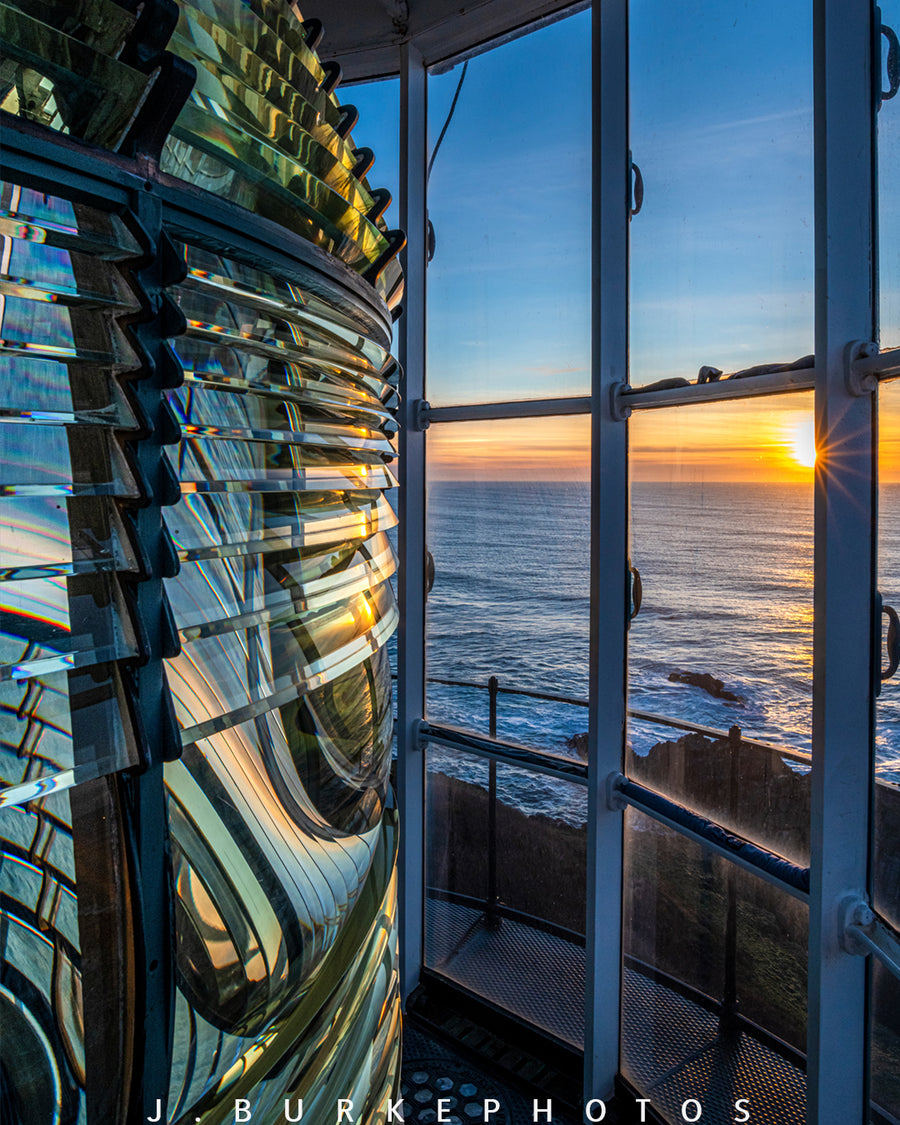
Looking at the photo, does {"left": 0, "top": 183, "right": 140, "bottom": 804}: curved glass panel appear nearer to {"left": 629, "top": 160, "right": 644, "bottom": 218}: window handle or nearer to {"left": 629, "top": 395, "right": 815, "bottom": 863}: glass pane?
{"left": 629, "top": 395, "right": 815, "bottom": 863}: glass pane

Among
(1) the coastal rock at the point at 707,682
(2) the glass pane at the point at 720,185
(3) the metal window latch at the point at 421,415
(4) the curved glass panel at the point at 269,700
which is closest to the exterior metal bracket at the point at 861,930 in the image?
(1) the coastal rock at the point at 707,682

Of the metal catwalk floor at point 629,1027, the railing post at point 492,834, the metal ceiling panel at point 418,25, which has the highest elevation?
the metal ceiling panel at point 418,25

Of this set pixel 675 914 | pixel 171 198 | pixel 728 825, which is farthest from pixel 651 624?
pixel 171 198

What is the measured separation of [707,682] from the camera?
2.30 metres

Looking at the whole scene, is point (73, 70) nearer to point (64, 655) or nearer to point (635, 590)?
point (64, 655)

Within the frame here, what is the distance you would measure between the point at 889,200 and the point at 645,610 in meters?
1.30

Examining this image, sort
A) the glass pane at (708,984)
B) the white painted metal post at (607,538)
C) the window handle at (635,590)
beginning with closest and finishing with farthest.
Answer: the glass pane at (708,984) < the white painted metal post at (607,538) < the window handle at (635,590)

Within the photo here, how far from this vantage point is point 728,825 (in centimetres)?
212

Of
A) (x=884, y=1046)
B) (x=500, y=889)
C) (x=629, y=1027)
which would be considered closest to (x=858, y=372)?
(x=884, y=1046)

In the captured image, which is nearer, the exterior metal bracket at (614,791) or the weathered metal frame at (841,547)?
the weathered metal frame at (841,547)

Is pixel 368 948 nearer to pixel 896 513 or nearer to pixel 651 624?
pixel 896 513

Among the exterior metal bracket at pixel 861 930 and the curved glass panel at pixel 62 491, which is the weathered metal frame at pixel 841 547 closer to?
the exterior metal bracket at pixel 861 930

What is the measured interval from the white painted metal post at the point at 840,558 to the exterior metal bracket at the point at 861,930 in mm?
16

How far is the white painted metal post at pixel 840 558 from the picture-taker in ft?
5.18
